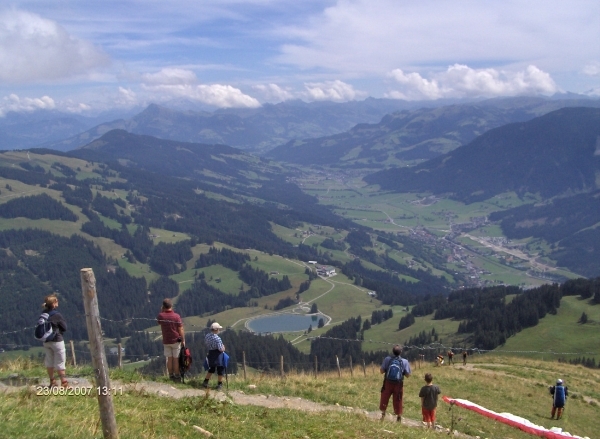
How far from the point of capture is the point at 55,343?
14.3 metres

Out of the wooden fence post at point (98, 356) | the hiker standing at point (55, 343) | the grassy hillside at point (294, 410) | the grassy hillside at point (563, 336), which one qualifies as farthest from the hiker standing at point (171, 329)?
the grassy hillside at point (563, 336)

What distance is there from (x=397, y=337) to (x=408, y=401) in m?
94.0

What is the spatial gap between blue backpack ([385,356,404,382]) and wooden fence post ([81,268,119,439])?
30.8 feet

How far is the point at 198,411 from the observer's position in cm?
1338

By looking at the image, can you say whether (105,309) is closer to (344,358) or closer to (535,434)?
(344,358)

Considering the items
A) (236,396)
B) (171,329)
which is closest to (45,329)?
(171,329)

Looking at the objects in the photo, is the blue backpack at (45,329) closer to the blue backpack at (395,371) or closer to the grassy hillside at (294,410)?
the grassy hillside at (294,410)

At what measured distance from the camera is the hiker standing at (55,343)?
46.1ft

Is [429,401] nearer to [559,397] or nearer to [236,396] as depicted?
[236,396]

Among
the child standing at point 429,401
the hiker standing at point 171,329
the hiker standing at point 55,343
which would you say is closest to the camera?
the hiker standing at point 55,343

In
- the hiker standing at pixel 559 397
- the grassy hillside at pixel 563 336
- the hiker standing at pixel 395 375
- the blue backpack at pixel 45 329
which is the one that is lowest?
the grassy hillside at pixel 563 336

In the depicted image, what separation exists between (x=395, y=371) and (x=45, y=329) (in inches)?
430

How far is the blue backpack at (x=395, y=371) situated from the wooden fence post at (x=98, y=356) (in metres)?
9.40

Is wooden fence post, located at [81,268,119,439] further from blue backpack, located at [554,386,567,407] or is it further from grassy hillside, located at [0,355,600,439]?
blue backpack, located at [554,386,567,407]
